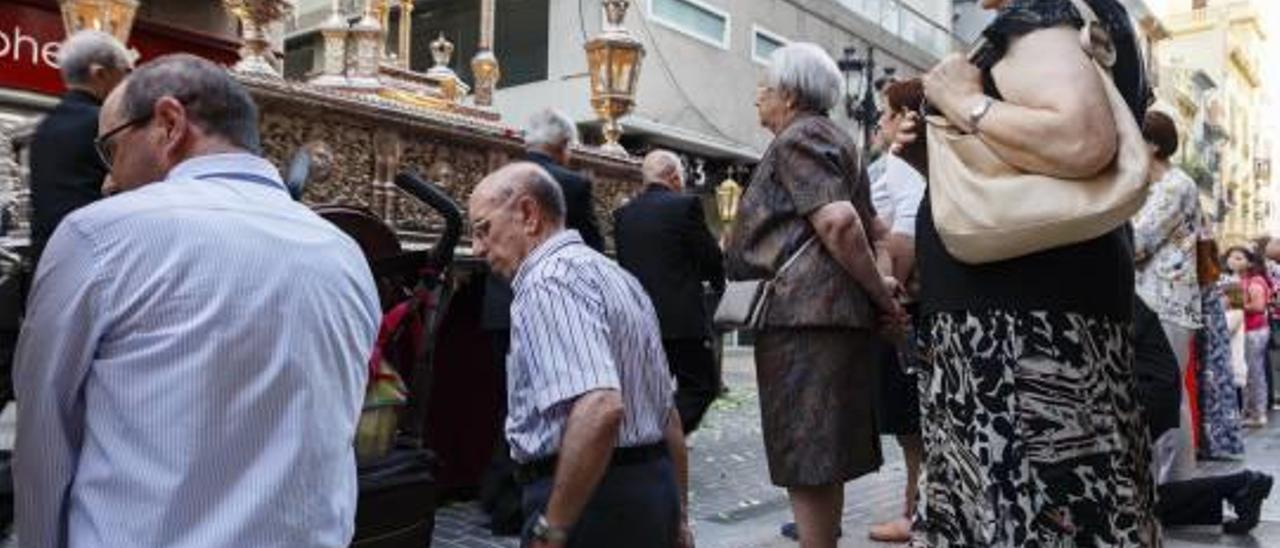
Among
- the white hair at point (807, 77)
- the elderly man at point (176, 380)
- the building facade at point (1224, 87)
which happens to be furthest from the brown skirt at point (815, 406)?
the building facade at point (1224, 87)

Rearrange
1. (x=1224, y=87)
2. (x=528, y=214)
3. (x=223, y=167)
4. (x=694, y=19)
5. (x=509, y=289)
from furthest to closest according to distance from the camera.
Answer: (x=1224, y=87) < (x=694, y=19) < (x=509, y=289) < (x=528, y=214) < (x=223, y=167)

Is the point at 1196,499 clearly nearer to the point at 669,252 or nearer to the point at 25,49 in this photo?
the point at 669,252

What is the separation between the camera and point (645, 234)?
20.4 feet

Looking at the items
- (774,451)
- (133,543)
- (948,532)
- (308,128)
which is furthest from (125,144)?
(308,128)

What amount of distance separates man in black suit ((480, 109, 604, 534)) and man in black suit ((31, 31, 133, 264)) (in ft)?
5.41

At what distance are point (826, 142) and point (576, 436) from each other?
1628 millimetres

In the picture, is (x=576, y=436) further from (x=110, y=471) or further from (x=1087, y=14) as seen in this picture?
(x=1087, y=14)

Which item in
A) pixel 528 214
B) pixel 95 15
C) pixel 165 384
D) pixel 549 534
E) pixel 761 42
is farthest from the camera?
pixel 761 42

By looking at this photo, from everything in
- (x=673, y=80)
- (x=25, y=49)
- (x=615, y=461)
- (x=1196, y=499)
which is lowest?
(x=1196, y=499)

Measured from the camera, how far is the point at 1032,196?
233 cm

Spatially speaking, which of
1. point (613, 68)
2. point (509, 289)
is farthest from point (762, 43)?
point (509, 289)

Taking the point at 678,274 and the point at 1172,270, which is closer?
the point at 1172,270

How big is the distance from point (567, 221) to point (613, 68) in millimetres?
2618

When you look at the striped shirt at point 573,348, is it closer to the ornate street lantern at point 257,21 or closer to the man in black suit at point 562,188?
the man in black suit at point 562,188
